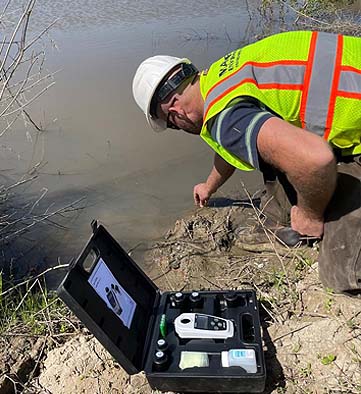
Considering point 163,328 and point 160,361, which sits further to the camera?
point 163,328

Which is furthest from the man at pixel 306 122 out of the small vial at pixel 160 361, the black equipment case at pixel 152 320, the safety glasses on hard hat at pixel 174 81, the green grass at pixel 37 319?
the green grass at pixel 37 319

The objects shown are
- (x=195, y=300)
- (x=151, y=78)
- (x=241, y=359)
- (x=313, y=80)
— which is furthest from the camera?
(x=151, y=78)

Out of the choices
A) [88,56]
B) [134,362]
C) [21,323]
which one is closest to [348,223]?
[134,362]

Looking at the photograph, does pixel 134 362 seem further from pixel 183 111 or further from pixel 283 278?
pixel 183 111

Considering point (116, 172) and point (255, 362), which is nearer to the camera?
point (255, 362)

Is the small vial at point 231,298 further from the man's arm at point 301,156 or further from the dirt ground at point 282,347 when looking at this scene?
the man's arm at point 301,156

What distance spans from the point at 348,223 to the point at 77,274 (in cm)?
131

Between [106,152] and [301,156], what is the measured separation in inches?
115

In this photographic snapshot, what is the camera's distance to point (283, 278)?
2555 mm

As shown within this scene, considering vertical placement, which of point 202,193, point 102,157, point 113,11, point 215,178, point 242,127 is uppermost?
point 242,127

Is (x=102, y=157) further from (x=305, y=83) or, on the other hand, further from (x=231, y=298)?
(x=231, y=298)

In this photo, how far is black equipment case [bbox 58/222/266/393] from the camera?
1820 mm

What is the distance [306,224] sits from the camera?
2.67 meters

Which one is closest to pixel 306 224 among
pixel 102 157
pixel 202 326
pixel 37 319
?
pixel 202 326
